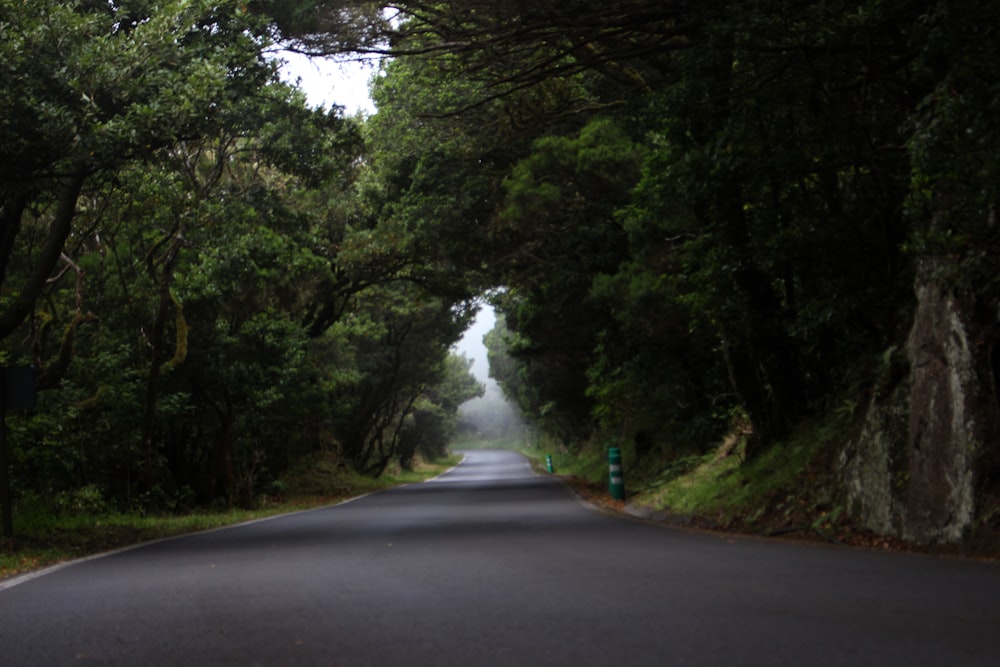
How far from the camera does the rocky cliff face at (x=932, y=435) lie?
9.23 metres

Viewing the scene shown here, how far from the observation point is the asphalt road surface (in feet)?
17.2

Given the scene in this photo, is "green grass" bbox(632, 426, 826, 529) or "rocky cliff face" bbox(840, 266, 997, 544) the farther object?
"green grass" bbox(632, 426, 826, 529)

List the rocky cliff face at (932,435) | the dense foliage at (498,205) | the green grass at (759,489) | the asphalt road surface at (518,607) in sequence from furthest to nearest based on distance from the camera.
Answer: the green grass at (759,489), the dense foliage at (498,205), the rocky cliff face at (932,435), the asphalt road surface at (518,607)

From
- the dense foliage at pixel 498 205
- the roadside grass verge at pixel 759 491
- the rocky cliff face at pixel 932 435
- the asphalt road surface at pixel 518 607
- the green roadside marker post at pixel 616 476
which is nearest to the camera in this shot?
the asphalt road surface at pixel 518 607

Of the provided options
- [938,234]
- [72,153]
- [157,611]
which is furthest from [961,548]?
[72,153]

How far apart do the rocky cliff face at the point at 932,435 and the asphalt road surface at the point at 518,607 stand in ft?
2.95

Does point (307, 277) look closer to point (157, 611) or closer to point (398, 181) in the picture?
point (398, 181)

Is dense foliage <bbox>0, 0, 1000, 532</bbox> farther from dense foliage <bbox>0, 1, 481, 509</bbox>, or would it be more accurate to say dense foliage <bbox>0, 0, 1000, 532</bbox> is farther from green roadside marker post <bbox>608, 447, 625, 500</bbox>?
green roadside marker post <bbox>608, 447, 625, 500</bbox>

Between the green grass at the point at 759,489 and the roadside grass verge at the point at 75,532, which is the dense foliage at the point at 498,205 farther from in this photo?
the roadside grass verge at the point at 75,532

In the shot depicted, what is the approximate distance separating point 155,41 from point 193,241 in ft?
30.6

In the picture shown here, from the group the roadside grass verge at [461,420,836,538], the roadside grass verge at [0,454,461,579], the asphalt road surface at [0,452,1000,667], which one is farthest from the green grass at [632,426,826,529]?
the roadside grass verge at [0,454,461,579]

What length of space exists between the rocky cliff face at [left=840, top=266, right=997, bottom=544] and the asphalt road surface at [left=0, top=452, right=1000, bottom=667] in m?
0.90

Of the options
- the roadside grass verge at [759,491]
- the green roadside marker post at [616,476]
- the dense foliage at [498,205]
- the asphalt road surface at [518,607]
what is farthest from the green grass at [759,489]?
the green roadside marker post at [616,476]

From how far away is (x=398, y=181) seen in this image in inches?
1065
